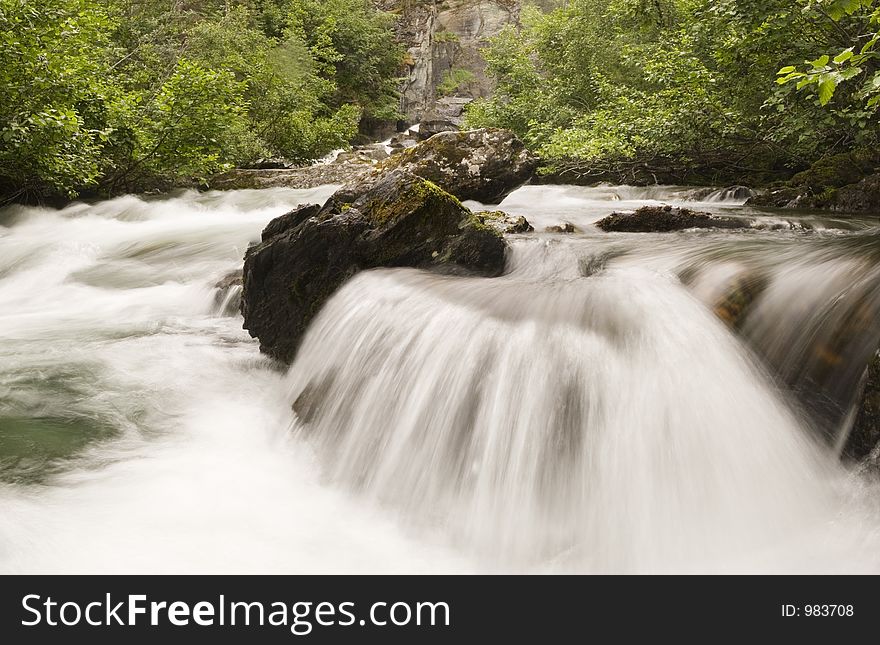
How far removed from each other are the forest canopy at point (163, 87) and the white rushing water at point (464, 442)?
616cm

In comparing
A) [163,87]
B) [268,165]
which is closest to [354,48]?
[268,165]

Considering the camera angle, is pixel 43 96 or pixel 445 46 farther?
pixel 445 46

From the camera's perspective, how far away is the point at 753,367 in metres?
3.37

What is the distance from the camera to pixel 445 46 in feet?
114

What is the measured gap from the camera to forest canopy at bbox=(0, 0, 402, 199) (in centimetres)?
922

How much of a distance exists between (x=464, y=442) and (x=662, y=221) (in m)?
5.38

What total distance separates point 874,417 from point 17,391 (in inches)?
225

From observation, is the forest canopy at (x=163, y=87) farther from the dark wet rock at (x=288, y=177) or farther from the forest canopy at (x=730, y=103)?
the forest canopy at (x=730, y=103)

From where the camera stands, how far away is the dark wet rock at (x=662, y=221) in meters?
7.49

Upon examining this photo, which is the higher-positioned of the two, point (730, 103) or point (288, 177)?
point (730, 103)

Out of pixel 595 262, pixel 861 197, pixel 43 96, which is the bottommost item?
pixel 595 262

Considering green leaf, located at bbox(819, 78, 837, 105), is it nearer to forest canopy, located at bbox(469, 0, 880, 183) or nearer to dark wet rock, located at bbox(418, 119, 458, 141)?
forest canopy, located at bbox(469, 0, 880, 183)

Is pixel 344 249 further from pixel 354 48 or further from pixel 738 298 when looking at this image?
pixel 354 48
